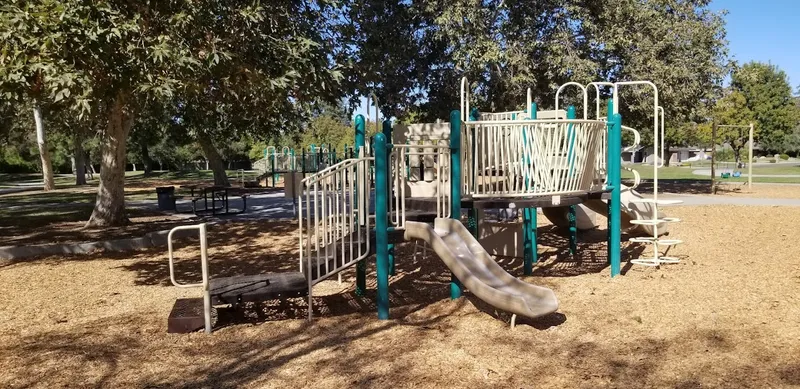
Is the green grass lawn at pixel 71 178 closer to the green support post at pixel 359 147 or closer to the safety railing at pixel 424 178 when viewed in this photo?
the safety railing at pixel 424 178

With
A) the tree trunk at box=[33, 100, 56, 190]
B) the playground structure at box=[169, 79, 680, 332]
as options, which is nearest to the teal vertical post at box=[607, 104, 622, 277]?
the playground structure at box=[169, 79, 680, 332]

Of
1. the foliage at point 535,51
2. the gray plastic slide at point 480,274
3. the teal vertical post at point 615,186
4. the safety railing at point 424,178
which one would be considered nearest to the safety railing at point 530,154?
the safety railing at point 424,178

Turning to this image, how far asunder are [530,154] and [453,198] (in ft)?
3.79

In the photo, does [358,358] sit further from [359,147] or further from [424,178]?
[424,178]

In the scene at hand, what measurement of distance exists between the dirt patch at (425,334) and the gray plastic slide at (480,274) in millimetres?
284

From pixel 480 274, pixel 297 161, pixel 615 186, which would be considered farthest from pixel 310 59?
pixel 297 161

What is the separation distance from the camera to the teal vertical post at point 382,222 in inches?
216

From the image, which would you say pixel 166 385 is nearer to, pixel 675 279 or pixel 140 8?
pixel 140 8

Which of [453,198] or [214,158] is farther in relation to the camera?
[214,158]

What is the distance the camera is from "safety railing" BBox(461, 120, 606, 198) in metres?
6.41

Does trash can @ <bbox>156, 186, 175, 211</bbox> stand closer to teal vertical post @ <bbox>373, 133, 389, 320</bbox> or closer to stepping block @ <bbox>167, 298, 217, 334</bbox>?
stepping block @ <bbox>167, 298, 217, 334</bbox>

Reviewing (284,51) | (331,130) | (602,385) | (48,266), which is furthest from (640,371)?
Answer: (331,130)

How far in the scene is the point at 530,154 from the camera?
21.6 ft

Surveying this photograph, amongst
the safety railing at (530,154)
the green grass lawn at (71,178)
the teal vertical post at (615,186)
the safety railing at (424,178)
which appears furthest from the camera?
the green grass lawn at (71,178)
